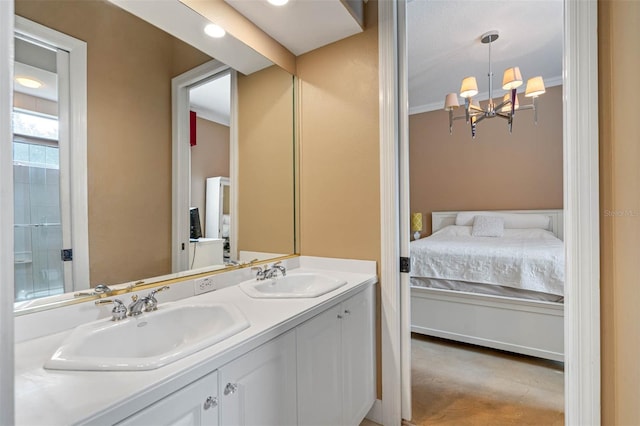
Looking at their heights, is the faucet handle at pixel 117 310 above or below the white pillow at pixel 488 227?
below

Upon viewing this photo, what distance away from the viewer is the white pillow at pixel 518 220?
3953 mm

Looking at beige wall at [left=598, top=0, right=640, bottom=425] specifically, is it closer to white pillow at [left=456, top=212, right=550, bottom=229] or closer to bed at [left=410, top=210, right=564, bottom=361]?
bed at [left=410, top=210, right=564, bottom=361]

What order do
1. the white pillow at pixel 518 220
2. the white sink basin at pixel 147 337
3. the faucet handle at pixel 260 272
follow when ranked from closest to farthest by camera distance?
1. the white sink basin at pixel 147 337
2. the faucet handle at pixel 260 272
3. the white pillow at pixel 518 220

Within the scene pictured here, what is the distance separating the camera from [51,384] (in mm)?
691

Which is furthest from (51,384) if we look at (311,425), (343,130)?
(343,130)

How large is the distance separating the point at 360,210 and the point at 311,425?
1.11 metres

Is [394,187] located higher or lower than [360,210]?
higher

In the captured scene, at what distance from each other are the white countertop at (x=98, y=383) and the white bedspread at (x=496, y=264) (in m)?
2.14

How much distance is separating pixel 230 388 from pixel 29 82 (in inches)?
46.7

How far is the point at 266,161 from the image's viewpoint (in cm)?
205


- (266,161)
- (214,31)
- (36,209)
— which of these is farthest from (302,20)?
(36,209)

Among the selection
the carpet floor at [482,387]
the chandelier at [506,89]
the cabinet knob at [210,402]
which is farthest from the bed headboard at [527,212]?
the cabinet knob at [210,402]

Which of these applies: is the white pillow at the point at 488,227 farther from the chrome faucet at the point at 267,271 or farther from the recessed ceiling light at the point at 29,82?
the recessed ceiling light at the point at 29,82

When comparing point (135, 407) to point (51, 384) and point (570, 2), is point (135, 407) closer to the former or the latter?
point (51, 384)
